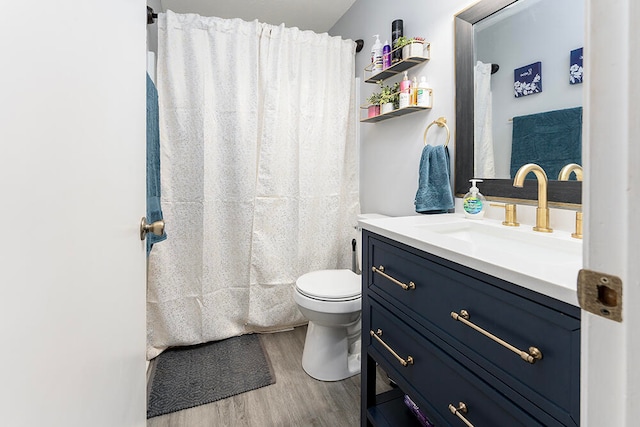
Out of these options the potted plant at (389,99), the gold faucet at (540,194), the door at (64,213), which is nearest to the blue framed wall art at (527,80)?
the gold faucet at (540,194)

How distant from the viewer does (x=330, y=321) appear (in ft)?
5.60

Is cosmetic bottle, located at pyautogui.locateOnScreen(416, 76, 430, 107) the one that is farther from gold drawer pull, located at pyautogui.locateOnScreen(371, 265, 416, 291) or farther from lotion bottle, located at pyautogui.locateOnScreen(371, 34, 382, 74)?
gold drawer pull, located at pyautogui.locateOnScreen(371, 265, 416, 291)

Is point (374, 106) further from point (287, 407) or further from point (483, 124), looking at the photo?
point (287, 407)

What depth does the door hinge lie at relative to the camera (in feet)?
1.10

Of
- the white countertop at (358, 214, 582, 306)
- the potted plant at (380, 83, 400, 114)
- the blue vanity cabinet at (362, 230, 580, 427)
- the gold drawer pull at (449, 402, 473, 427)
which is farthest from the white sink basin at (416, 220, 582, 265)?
the potted plant at (380, 83, 400, 114)

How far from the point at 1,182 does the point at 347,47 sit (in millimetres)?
2415

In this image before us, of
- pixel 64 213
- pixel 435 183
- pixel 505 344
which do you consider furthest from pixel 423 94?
pixel 64 213

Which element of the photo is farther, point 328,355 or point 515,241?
point 328,355

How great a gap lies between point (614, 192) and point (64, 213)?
2.20 ft

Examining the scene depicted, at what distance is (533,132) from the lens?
1.26 metres

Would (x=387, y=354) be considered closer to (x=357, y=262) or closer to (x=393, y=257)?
(x=393, y=257)

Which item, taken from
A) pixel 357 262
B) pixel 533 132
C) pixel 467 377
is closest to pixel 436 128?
pixel 533 132

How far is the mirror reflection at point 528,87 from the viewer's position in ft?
3.69

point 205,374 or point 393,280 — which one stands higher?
point 393,280
